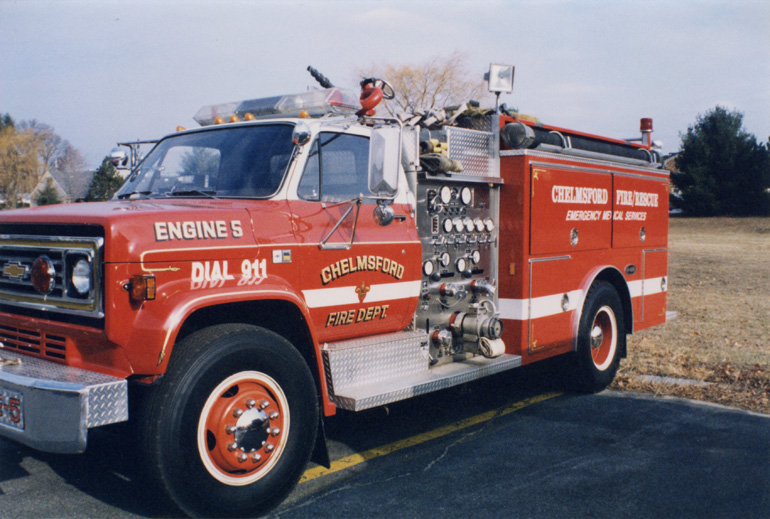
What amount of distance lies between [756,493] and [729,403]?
7.17ft

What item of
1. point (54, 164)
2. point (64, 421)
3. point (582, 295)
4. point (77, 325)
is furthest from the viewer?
point (54, 164)

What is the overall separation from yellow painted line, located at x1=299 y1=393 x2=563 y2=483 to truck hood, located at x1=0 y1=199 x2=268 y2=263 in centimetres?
163

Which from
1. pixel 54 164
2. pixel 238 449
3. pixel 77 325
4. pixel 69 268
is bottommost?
pixel 238 449

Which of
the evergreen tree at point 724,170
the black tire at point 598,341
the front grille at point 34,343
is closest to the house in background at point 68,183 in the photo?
the evergreen tree at point 724,170

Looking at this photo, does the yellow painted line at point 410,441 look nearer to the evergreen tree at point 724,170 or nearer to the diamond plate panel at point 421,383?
the diamond plate panel at point 421,383

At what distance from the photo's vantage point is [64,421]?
3.17 meters

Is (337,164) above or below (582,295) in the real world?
above

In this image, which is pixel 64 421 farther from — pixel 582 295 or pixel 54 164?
pixel 54 164

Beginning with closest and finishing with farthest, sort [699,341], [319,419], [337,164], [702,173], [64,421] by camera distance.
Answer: [64,421]
[319,419]
[337,164]
[699,341]
[702,173]

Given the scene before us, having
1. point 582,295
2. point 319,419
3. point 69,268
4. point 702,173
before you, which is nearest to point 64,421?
point 69,268

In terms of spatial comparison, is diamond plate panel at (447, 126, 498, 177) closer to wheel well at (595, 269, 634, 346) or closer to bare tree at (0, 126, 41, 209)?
wheel well at (595, 269, 634, 346)

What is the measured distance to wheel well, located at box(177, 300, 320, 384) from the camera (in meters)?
3.74

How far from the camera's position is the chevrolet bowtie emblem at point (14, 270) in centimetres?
372

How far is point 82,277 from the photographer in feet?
11.2
